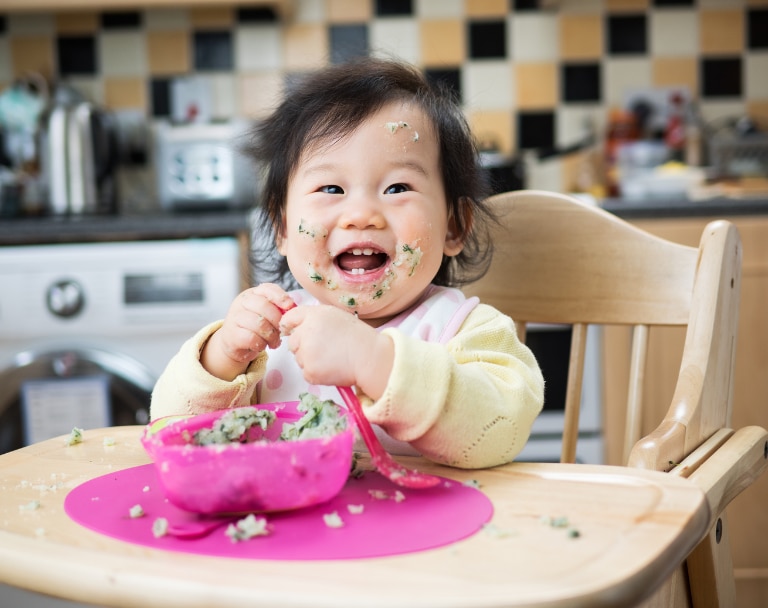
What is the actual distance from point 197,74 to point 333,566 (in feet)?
7.64

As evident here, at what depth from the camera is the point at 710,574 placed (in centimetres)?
83

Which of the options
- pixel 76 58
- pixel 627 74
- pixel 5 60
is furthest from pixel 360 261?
pixel 5 60

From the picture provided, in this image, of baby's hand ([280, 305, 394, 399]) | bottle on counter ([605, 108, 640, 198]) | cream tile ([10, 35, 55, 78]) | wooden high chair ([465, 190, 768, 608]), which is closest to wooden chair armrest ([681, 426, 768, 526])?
wooden high chair ([465, 190, 768, 608])

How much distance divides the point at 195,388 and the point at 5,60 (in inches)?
84.6

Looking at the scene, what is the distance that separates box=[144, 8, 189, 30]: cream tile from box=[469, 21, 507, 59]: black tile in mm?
825

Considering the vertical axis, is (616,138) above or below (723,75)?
below

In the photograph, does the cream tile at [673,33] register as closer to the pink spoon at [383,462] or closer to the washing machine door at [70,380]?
the washing machine door at [70,380]

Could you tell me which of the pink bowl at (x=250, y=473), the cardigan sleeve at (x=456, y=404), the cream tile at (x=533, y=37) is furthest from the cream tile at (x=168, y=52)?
the pink bowl at (x=250, y=473)

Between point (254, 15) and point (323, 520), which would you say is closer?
point (323, 520)

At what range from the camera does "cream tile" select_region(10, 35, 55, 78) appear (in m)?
2.66

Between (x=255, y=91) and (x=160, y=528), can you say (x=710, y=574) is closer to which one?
(x=160, y=528)

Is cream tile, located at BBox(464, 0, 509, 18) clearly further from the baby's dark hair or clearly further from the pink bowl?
the pink bowl

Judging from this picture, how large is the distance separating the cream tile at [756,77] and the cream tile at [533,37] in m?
0.54

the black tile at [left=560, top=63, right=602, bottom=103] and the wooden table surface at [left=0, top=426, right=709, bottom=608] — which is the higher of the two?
the black tile at [left=560, top=63, right=602, bottom=103]
